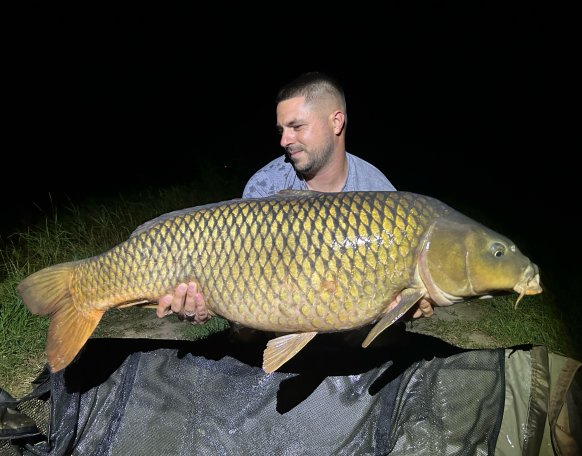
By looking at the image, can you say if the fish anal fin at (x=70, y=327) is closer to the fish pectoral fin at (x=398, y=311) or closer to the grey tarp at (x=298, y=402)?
the grey tarp at (x=298, y=402)

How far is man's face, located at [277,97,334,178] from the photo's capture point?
2.33 m

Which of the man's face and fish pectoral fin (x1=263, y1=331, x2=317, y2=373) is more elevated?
the man's face

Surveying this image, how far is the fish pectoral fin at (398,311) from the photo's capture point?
64.0 inches

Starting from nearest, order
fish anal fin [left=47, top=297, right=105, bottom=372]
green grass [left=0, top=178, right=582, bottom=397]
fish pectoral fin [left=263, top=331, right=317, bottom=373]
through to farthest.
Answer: fish pectoral fin [left=263, top=331, right=317, bottom=373] → fish anal fin [left=47, top=297, right=105, bottom=372] → green grass [left=0, top=178, right=582, bottom=397]

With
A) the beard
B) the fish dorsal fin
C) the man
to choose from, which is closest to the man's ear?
the man

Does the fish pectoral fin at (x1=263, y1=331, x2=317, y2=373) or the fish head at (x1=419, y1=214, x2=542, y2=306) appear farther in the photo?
the fish pectoral fin at (x1=263, y1=331, x2=317, y2=373)

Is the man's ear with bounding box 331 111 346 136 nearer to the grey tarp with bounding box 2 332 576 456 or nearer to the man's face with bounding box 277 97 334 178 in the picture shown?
the man's face with bounding box 277 97 334 178

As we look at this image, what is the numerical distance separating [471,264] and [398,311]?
0.81 ft

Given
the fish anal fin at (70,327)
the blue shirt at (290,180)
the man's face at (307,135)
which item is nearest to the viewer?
the fish anal fin at (70,327)

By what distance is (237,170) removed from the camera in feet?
20.1

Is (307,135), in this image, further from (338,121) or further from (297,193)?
(297,193)

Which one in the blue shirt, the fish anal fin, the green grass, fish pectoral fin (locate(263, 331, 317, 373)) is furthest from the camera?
the green grass

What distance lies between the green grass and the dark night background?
83 cm

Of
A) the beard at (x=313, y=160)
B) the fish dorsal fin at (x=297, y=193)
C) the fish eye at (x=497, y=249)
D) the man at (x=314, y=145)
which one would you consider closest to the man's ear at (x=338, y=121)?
the man at (x=314, y=145)
